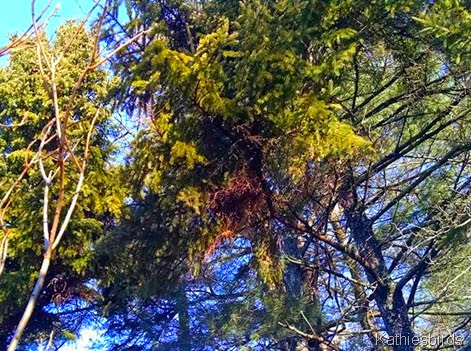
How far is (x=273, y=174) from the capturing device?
200 inches

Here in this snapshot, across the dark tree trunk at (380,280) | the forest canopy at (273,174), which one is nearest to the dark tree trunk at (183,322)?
the forest canopy at (273,174)

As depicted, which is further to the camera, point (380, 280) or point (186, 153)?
point (380, 280)

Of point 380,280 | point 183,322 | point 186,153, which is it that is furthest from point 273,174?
point 183,322

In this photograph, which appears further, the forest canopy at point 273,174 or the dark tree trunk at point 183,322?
the dark tree trunk at point 183,322

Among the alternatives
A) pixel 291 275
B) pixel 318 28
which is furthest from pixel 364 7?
pixel 291 275

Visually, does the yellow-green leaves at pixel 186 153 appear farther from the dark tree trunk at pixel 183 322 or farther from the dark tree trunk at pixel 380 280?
the dark tree trunk at pixel 183 322

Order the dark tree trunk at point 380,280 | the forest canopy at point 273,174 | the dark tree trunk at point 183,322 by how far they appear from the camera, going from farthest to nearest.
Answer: the dark tree trunk at point 183,322, the dark tree trunk at point 380,280, the forest canopy at point 273,174

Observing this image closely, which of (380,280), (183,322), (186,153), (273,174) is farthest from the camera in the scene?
(183,322)

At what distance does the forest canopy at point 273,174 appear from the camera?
472 centimetres

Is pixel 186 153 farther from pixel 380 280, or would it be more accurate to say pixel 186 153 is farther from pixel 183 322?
pixel 183 322

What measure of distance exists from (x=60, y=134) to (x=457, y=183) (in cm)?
531

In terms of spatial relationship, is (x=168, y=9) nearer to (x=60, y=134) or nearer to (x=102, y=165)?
(x=102, y=165)

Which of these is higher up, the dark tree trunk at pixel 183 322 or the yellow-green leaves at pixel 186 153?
the dark tree trunk at pixel 183 322

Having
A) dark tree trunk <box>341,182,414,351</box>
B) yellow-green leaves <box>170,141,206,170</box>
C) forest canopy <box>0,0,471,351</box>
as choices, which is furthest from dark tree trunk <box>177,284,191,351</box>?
yellow-green leaves <box>170,141,206,170</box>
